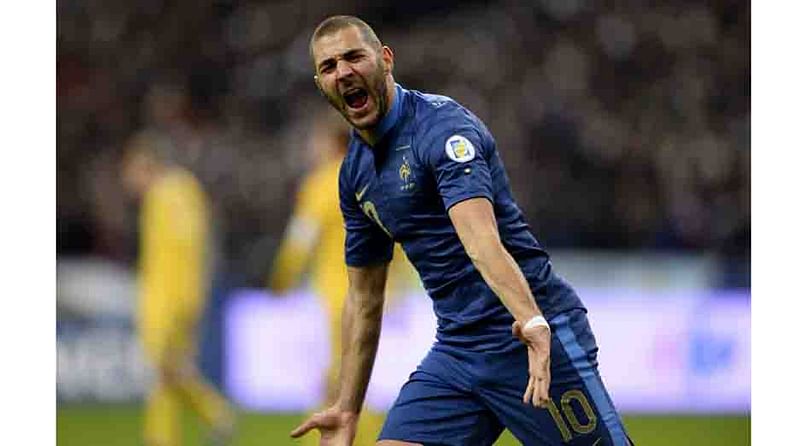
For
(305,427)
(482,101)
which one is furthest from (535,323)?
(482,101)

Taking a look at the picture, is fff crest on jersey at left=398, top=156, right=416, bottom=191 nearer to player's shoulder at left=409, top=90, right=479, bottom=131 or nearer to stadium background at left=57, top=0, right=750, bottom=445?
player's shoulder at left=409, top=90, right=479, bottom=131

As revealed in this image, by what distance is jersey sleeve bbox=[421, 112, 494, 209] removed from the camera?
204 inches

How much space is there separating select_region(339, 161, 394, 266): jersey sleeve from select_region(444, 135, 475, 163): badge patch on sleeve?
23.8 inches

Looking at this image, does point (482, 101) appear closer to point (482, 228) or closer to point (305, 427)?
point (305, 427)

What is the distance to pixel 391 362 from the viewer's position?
13039 mm

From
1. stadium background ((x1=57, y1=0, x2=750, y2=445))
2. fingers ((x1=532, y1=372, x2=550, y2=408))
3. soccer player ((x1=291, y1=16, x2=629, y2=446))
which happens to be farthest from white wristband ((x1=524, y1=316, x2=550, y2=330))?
stadium background ((x1=57, y1=0, x2=750, y2=445))

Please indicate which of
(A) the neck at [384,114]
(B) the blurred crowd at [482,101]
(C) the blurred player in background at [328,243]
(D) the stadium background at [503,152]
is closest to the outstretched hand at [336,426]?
(A) the neck at [384,114]

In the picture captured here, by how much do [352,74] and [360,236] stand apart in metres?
0.73

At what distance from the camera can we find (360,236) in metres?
5.85
